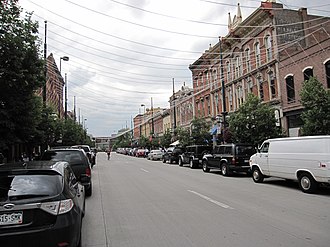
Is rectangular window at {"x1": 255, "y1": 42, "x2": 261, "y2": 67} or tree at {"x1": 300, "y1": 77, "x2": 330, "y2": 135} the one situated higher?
rectangular window at {"x1": 255, "y1": 42, "x2": 261, "y2": 67}

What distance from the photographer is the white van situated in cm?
1146

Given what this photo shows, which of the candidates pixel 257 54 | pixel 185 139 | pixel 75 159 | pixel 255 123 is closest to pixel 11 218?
pixel 75 159

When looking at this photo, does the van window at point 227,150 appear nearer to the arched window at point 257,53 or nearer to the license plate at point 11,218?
the arched window at point 257,53

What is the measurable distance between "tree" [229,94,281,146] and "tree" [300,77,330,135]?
4.68 meters

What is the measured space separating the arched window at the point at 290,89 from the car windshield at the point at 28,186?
24.6 meters

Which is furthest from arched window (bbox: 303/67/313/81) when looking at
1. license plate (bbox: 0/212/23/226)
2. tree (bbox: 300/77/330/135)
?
license plate (bbox: 0/212/23/226)

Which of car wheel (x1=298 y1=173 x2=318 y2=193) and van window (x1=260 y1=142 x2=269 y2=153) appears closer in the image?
car wheel (x1=298 y1=173 x2=318 y2=193)

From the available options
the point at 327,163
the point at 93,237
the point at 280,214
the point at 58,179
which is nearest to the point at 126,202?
the point at 93,237

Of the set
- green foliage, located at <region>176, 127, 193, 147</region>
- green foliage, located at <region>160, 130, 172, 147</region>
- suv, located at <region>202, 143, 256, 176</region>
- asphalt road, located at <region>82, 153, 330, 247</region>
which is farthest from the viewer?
green foliage, located at <region>160, 130, 172, 147</region>

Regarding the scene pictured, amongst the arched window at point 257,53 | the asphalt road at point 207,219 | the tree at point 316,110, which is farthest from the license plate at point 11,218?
the arched window at point 257,53

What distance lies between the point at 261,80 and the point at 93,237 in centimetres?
2764

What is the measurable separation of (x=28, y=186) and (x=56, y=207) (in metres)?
0.55

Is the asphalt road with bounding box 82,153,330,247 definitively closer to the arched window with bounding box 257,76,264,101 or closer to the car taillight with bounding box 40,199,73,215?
the car taillight with bounding box 40,199,73,215

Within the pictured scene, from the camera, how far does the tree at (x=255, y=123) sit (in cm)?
2094
